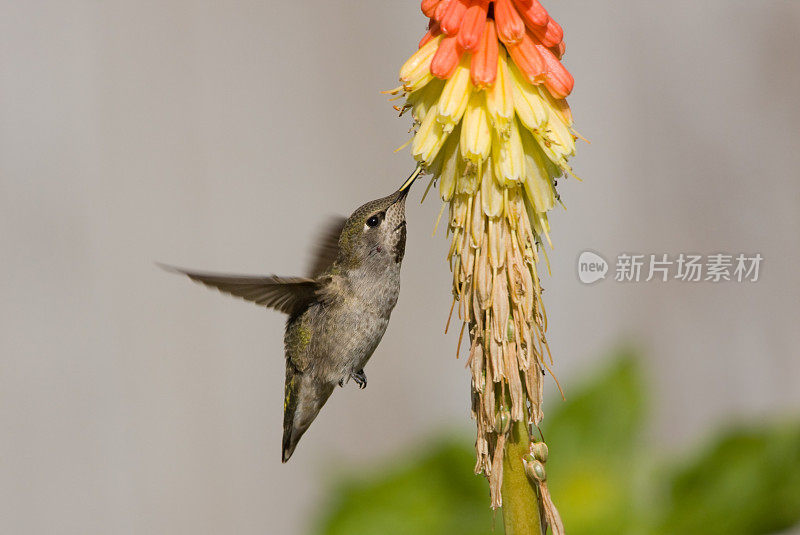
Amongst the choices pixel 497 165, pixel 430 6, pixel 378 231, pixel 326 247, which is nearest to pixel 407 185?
pixel 378 231

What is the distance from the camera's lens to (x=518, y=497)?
4.79 ft

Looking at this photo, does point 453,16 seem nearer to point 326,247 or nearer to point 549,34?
point 549,34

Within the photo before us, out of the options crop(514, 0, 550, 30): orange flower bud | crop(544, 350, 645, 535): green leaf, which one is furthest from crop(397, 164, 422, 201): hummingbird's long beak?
crop(544, 350, 645, 535): green leaf

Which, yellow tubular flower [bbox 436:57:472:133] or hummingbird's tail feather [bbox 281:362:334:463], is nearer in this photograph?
yellow tubular flower [bbox 436:57:472:133]

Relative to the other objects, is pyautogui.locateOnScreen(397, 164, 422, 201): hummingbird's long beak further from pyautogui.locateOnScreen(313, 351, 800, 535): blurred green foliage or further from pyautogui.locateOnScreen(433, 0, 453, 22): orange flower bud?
pyautogui.locateOnScreen(313, 351, 800, 535): blurred green foliage

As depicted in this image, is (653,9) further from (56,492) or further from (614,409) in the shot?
(56,492)

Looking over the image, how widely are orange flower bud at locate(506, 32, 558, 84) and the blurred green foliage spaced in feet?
5.08

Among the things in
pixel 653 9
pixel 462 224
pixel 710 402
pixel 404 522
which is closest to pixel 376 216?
pixel 462 224

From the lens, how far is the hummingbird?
2.15 m

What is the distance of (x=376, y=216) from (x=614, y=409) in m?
1.32

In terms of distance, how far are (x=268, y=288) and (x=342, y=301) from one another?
24 cm

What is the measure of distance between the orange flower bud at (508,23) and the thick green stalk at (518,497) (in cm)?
76

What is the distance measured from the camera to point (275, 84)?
4457mm

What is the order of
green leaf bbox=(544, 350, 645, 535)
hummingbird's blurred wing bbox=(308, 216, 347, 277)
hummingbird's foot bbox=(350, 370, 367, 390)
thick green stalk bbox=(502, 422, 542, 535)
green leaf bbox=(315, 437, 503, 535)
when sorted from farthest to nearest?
green leaf bbox=(315, 437, 503, 535) < green leaf bbox=(544, 350, 645, 535) < hummingbird's blurred wing bbox=(308, 216, 347, 277) < hummingbird's foot bbox=(350, 370, 367, 390) < thick green stalk bbox=(502, 422, 542, 535)
